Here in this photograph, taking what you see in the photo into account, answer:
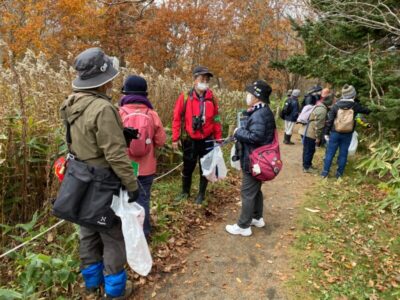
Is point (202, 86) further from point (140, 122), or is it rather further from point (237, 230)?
point (237, 230)

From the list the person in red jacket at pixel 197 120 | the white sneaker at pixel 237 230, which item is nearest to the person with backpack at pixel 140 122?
the person in red jacket at pixel 197 120

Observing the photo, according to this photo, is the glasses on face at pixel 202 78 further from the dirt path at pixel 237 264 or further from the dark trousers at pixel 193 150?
the dirt path at pixel 237 264

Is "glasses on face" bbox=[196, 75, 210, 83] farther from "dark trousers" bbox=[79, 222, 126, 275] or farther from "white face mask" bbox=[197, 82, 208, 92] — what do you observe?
"dark trousers" bbox=[79, 222, 126, 275]

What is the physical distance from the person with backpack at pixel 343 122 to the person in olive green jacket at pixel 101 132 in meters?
4.63

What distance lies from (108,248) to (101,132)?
103cm

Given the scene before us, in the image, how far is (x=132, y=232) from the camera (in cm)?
252

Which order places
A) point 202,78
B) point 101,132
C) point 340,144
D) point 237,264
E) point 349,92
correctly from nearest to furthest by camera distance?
point 101,132, point 237,264, point 202,78, point 349,92, point 340,144

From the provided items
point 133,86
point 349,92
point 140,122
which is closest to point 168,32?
point 349,92

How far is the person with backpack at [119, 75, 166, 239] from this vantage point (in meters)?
3.18

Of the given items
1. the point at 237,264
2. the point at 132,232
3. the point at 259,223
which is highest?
the point at 132,232

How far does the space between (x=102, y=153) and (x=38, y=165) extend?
1821 mm

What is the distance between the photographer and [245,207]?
3.94m

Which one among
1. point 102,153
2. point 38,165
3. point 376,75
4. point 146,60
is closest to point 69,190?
point 102,153

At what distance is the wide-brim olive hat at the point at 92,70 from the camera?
2.41 meters
